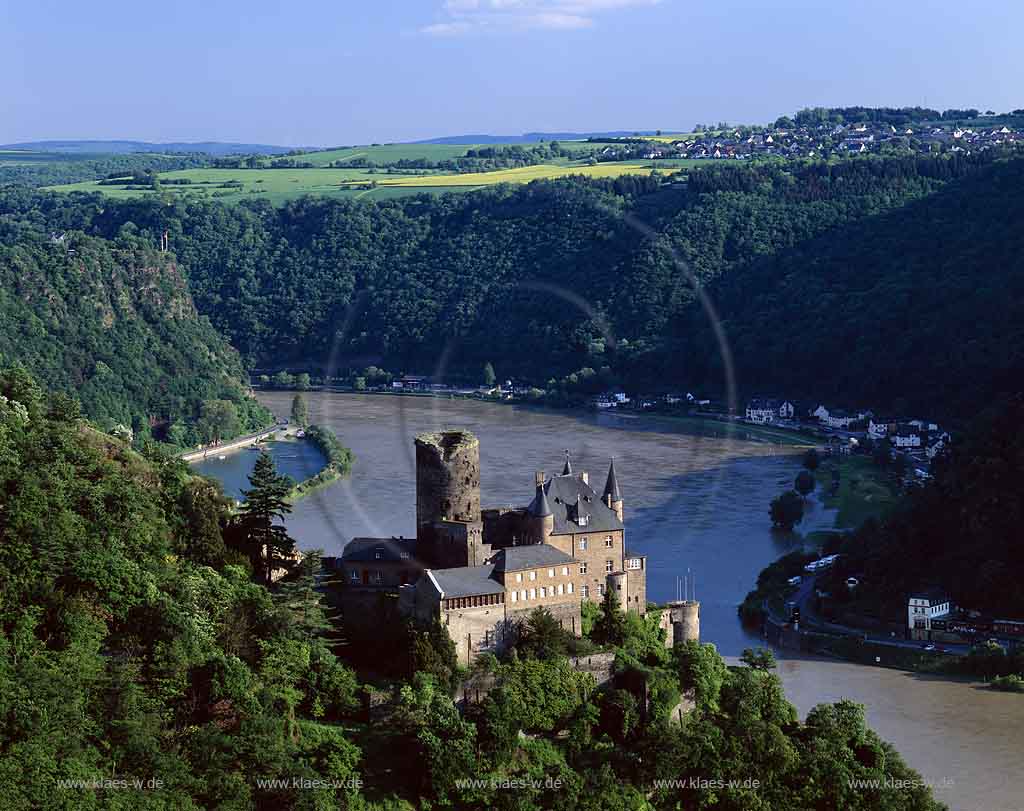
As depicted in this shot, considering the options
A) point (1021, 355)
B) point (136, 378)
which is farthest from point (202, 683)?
point (136, 378)

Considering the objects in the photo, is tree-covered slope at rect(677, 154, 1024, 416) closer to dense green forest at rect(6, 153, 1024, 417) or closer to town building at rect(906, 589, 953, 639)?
dense green forest at rect(6, 153, 1024, 417)

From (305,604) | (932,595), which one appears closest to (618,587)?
(305,604)

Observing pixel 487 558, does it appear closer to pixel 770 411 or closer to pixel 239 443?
pixel 239 443

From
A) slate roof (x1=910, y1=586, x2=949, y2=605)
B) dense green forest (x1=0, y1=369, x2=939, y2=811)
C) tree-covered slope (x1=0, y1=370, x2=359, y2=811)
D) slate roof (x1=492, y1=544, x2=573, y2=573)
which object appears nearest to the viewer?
tree-covered slope (x1=0, y1=370, x2=359, y2=811)

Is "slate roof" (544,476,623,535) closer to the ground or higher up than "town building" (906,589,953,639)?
higher up

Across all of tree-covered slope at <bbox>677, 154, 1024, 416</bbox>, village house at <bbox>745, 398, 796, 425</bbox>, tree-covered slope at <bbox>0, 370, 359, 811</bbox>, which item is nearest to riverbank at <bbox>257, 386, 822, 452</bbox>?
village house at <bbox>745, 398, 796, 425</bbox>

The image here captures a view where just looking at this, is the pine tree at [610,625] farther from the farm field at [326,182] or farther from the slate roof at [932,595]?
the farm field at [326,182]
